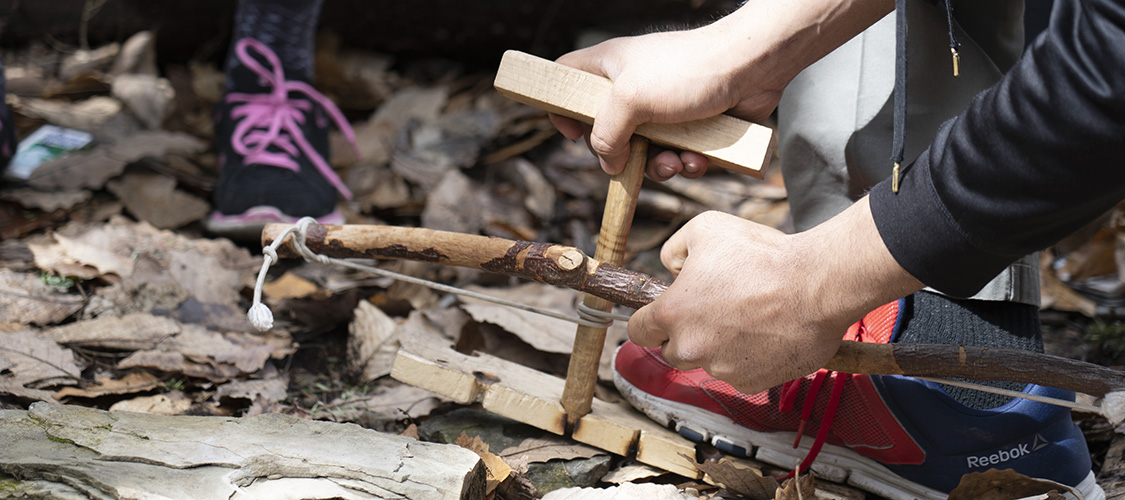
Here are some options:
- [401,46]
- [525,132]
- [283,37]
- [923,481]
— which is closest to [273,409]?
[923,481]

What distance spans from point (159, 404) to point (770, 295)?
1.33m

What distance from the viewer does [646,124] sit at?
147 centimetres

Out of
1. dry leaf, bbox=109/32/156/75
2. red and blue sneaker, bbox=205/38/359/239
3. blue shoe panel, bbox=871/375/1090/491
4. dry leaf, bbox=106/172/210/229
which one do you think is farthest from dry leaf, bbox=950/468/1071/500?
dry leaf, bbox=109/32/156/75

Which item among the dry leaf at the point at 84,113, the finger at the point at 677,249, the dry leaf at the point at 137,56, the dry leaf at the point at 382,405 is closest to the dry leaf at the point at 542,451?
the dry leaf at the point at 382,405

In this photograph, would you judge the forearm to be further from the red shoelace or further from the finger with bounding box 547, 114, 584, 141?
the finger with bounding box 547, 114, 584, 141

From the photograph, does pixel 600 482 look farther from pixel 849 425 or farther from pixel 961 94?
pixel 961 94

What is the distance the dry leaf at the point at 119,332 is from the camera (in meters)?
1.77

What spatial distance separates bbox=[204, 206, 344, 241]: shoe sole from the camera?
7.89ft

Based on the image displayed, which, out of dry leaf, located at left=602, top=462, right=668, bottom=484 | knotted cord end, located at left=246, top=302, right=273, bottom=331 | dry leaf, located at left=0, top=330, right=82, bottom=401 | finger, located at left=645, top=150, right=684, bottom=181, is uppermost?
finger, located at left=645, top=150, right=684, bottom=181

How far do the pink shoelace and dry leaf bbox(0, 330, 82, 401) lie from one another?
1.05 m

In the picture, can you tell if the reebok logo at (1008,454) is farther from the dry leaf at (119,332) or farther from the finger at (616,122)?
the dry leaf at (119,332)

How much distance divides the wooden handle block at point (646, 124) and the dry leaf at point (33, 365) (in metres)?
1.15

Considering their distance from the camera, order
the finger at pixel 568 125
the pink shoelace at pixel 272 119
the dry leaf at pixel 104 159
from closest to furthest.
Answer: the finger at pixel 568 125, the dry leaf at pixel 104 159, the pink shoelace at pixel 272 119

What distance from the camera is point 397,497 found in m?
1.20
